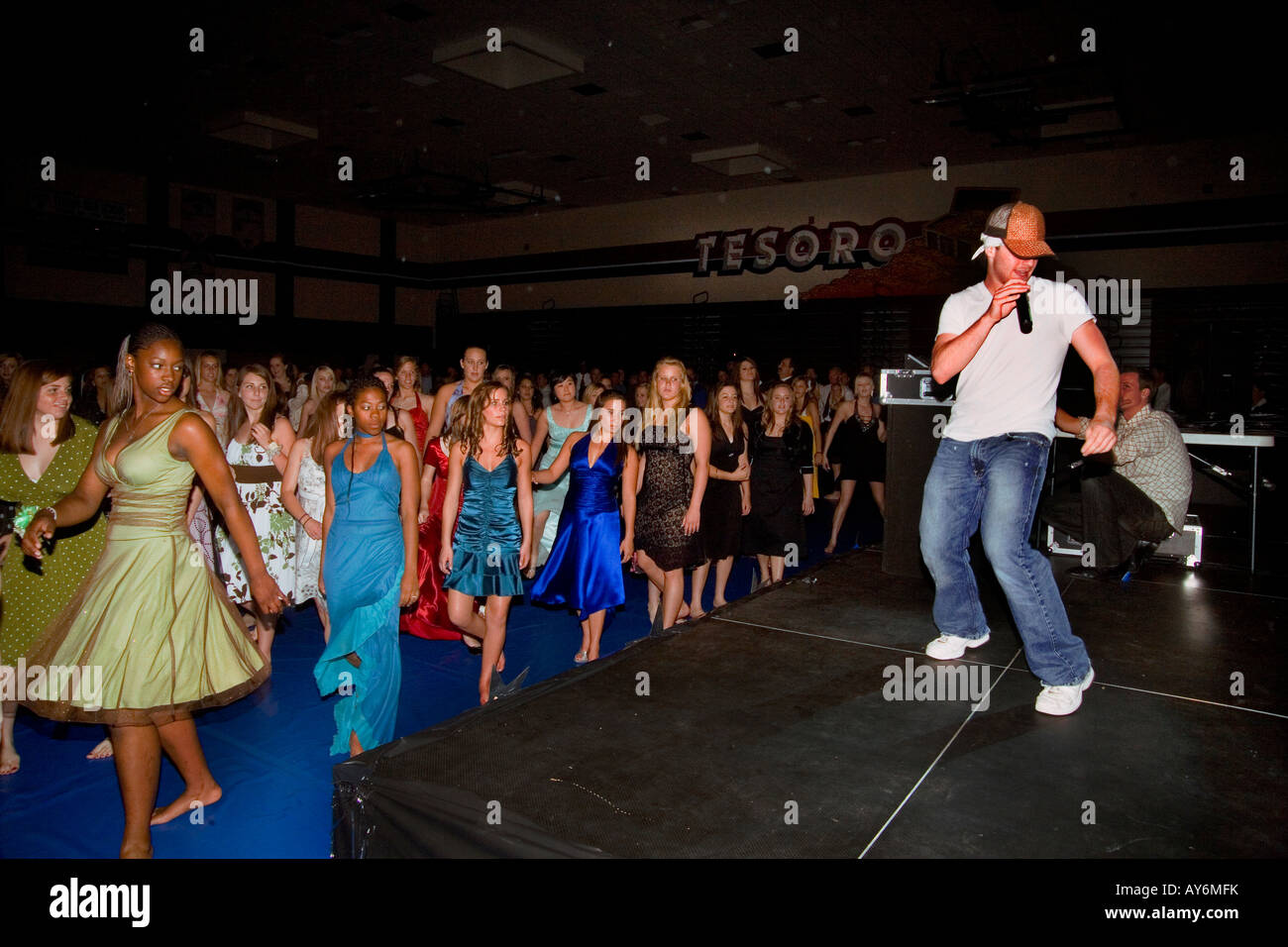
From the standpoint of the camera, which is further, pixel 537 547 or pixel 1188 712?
pixel 537 547

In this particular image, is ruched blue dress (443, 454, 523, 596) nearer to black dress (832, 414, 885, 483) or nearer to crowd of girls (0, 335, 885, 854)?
crowd of girls (0, 335, 885, 854)

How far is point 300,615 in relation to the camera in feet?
17.4

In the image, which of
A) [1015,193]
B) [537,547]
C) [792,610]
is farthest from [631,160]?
[792,610]

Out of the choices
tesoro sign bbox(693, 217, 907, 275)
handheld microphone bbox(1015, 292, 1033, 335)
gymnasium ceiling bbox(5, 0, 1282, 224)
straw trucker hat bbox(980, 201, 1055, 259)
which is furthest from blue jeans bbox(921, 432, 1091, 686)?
tesoro sign bbox(693, 217, 907, 275)

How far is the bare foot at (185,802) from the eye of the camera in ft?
8.63

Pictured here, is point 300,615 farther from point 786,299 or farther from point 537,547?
point 786,299

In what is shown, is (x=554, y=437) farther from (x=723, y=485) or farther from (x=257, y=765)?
(x=257, y=765)

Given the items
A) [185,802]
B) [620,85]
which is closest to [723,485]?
[185,802]

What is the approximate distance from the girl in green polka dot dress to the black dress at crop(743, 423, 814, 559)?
3659 mm

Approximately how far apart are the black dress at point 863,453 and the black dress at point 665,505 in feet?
9.96

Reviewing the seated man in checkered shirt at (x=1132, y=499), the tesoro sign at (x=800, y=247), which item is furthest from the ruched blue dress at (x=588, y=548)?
the tesoro sign at (x=800, y=247)

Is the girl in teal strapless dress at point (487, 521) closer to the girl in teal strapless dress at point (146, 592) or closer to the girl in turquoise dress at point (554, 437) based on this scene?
the girl in teal strapless dress at point (146, 592)
